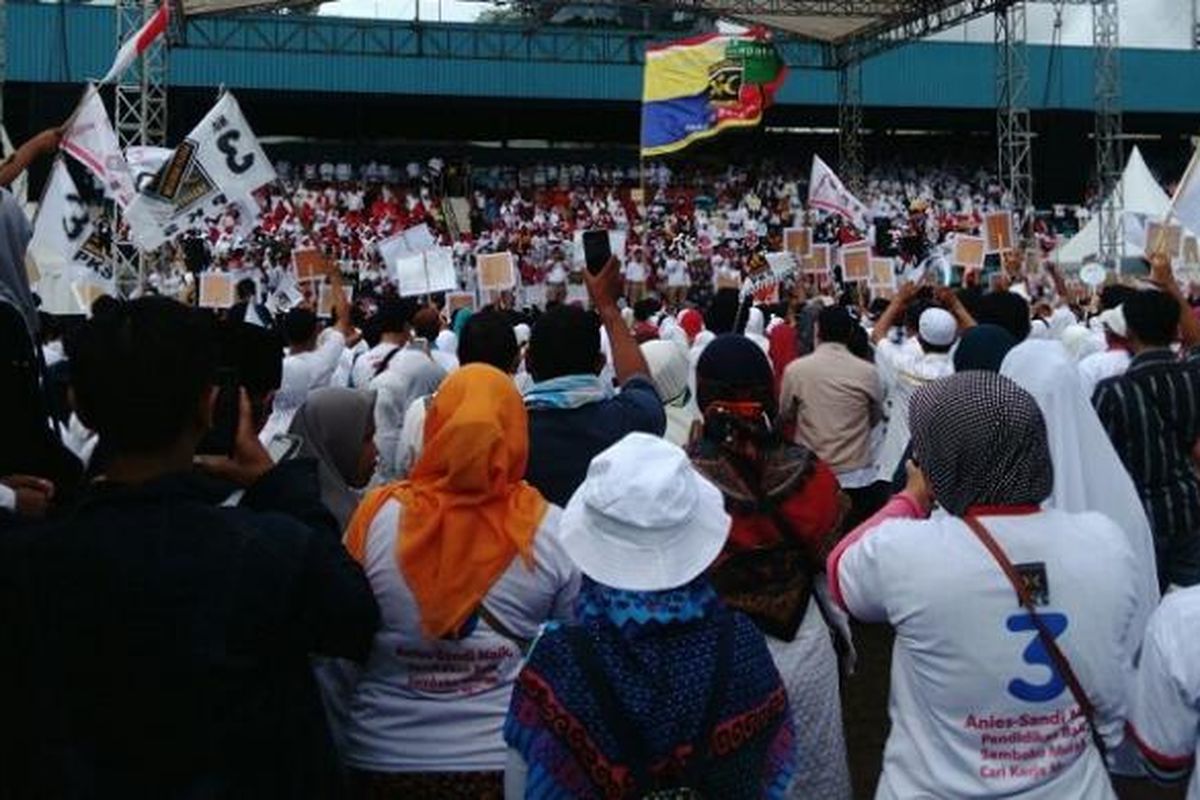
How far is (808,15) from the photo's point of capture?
23.3 metres

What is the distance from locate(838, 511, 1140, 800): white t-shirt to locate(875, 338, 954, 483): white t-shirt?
4.00 meters

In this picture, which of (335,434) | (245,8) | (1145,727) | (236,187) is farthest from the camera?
(245,8)

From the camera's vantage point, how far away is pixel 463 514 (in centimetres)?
278

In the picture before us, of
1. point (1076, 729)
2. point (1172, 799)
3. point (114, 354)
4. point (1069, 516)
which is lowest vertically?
point (1172, 799)

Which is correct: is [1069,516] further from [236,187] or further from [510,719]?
[236,187]

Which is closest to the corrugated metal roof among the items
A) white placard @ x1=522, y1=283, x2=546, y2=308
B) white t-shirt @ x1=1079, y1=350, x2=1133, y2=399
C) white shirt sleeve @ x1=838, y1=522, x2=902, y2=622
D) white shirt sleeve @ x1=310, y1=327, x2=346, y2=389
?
white placard @ x1=522, y1=283, x2=546, y2=308

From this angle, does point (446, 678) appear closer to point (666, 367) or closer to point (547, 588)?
point (547, 588)

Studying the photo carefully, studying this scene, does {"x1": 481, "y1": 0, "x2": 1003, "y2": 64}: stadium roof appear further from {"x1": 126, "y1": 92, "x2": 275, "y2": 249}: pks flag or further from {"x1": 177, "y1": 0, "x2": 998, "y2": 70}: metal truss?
{"x1": 126, "y1": 92, "x2": 275, "y2": 249}: pks flag

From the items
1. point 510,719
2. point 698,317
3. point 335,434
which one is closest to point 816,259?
point 698,317

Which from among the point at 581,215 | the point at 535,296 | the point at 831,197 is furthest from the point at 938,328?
the point at 581,215

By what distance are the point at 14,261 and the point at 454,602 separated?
1305 mm

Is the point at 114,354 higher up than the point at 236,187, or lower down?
lower down

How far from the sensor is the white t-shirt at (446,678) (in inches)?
109

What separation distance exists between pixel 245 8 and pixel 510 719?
71.5 feet
